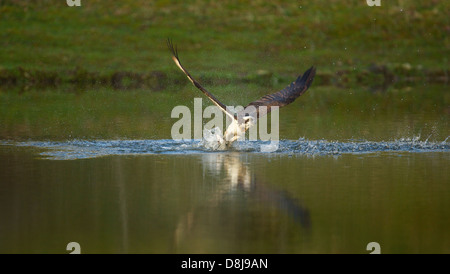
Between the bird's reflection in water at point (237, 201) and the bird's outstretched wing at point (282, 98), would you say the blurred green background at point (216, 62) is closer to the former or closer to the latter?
the bird's outstretched wing at point (282, 98)

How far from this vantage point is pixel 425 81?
44.9 metres

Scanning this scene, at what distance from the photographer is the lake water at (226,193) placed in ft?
36.8

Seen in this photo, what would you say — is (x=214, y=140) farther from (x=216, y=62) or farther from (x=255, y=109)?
(x=216, y=62)

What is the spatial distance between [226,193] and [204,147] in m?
5.54

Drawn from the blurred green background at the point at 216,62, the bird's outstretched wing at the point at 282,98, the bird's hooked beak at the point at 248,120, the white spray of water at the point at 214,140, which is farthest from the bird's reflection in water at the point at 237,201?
the blurred green background at the point at 216,62

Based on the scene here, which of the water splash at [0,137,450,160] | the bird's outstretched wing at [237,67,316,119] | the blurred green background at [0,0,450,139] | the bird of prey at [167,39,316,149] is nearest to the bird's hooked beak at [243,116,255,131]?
the bird of prey at [167,39,316,149]

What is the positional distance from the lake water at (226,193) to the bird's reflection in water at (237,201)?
0.10 feet

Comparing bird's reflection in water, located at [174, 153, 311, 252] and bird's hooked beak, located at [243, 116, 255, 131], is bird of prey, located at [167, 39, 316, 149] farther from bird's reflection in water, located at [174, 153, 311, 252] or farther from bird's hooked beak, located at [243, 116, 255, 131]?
bird's reflection in water, located at [174, 153, 311, 252]

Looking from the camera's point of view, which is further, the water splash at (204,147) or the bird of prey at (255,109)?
the water splash at (204,147)

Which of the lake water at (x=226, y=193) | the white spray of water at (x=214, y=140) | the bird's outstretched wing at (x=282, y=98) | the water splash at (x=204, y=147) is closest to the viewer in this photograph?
the lake water at (x=226, y=193)

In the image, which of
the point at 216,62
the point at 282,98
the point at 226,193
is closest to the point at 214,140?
the point at 282,98

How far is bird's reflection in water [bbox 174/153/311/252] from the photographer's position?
39.6 feet

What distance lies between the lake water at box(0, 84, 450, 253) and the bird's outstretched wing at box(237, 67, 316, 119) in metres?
0.99

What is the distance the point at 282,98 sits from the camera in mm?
19203
